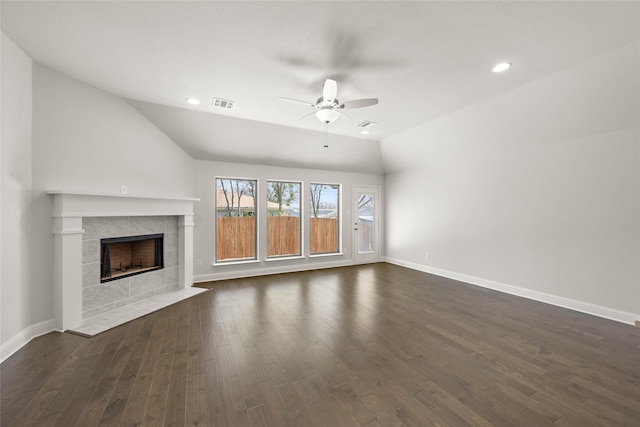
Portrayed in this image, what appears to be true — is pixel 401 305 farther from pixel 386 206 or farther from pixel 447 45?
pixel 386 206

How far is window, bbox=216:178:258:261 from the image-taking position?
535 centimetres

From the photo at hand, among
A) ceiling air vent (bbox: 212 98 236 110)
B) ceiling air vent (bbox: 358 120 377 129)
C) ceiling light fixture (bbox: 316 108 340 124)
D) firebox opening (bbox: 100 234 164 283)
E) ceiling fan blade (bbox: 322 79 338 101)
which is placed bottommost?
firebox opening (bbox: 100 234 164 283)

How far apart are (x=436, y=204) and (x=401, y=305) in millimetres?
2815

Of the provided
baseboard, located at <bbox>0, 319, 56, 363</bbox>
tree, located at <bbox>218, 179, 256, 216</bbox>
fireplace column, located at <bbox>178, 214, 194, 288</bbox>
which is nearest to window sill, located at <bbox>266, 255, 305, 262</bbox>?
tree, located at <bbox>218, 179, 256, 216</bbox>

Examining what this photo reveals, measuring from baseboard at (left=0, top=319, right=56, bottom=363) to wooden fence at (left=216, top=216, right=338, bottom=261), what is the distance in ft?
8.74

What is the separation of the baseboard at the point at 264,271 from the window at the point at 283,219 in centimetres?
32

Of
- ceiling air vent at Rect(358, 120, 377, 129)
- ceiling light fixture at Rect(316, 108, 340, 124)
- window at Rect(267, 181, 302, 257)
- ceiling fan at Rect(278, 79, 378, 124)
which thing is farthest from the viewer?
window at Rect(267, 181, 302, 257)

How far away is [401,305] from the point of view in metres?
3.71

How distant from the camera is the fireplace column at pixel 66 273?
113 inches

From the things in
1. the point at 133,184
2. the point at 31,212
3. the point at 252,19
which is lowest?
the point at 31,212

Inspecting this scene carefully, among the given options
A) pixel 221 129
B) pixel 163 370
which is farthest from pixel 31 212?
pixel 221 129

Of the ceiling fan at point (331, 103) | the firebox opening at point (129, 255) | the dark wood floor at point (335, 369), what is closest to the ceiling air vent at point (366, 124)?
the ceiling fan at point (331, 103)

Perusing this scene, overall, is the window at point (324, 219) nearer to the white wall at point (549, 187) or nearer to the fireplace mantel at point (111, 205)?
the white wall at point (549, 187)

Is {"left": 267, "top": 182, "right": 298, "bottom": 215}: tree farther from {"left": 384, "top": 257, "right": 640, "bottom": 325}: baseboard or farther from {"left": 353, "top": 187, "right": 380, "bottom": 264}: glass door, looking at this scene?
{"left": 384, "top": 257, "right": 640, "bottom": 325}: baseboard
